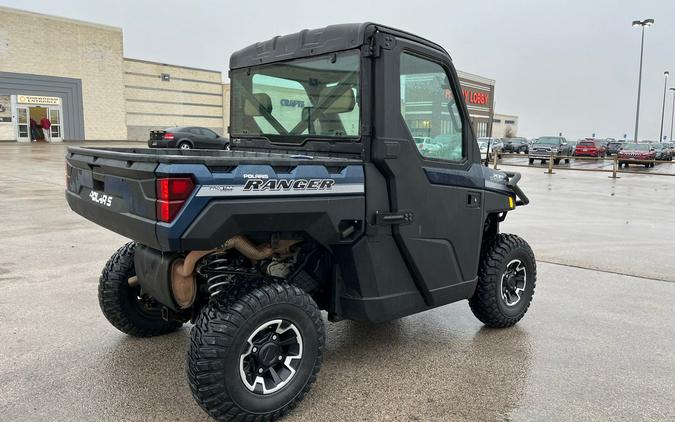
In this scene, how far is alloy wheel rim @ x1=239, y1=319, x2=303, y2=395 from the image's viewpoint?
9.36 ft

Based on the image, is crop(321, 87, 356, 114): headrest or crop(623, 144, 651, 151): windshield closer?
crop(321, 87, 356, 114): headrest

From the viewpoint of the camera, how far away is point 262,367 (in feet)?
9.55

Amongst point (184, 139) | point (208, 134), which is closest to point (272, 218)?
point (184, 139)

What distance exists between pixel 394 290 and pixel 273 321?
887mm

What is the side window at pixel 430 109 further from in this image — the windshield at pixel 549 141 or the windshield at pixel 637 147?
the windshield at pixel 549 141

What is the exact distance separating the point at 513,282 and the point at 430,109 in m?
1.81

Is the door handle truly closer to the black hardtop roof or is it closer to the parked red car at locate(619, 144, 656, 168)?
the black hardtop roof

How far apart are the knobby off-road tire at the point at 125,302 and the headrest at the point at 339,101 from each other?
5.87 feet

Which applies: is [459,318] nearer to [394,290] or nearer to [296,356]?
[394,290]

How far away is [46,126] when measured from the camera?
3659 centimetres

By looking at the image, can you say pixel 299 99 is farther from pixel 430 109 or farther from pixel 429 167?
pixel 429 167

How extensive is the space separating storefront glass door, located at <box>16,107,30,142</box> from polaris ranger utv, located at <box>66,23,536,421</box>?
37270 mm

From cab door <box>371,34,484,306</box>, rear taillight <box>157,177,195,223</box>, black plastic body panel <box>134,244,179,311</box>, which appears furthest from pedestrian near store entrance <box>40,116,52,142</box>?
rear taillight <box>157,177,195,223</box>

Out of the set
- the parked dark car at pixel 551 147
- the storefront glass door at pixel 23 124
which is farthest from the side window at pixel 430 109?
the storefront glass door at pixel 23 124
